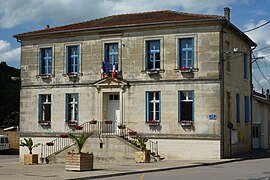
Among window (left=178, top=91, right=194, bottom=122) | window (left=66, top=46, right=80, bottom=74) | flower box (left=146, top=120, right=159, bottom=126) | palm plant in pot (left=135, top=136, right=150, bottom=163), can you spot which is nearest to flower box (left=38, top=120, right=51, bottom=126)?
window (left=66, top=46, right=80, bottom=74)

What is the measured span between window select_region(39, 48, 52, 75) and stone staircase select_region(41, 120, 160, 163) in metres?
4.68

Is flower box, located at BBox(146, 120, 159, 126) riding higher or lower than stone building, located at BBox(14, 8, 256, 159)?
lower

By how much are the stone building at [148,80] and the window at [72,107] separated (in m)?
0.07

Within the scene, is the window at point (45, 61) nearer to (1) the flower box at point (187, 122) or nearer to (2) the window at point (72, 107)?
(2) the window at point (72, 107)

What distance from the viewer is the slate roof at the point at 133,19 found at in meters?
31.6

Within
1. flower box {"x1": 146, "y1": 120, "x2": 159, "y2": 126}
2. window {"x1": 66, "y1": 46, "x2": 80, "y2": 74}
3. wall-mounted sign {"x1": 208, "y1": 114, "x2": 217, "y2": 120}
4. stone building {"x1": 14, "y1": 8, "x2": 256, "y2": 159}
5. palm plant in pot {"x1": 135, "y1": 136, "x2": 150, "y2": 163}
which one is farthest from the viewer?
window {"x1": 66, "y1": 46, "x2": 80, "y2": 74}

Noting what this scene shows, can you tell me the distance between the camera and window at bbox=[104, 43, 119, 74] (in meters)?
33.1

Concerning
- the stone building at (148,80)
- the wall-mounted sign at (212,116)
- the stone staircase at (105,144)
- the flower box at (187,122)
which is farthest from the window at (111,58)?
the wall-mounted sign at (212,116)

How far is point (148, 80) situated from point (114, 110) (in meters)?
3.21

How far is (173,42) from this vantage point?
103ft

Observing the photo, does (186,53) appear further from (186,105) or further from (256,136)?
(256,136)

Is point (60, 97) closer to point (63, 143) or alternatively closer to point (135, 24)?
point (63, 143)

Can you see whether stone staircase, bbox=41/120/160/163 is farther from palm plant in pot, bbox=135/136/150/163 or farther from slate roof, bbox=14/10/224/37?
slate roof, bbox=14/10/224/37

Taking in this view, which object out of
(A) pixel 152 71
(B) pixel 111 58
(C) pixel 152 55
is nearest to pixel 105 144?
(A) pixel 152 71
